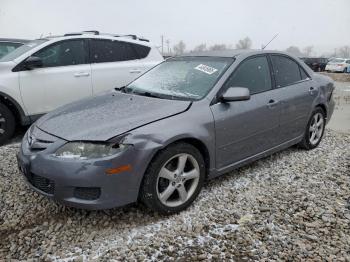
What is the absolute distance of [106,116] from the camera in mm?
3178

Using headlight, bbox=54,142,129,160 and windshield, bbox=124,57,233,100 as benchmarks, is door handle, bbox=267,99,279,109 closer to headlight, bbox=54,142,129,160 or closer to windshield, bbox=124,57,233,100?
windshield, bbox=124,57,233,100

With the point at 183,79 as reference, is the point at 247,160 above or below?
below

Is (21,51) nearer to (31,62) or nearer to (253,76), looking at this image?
(31,62)

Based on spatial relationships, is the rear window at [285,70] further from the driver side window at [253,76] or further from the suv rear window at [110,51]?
the suv rear window at [110,51]

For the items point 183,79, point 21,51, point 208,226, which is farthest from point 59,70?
point 208,226

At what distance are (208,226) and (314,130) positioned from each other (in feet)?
8.84

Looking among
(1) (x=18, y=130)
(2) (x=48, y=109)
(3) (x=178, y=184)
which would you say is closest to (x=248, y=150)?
(3) (x=178, y=184)

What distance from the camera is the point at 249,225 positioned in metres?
3.06

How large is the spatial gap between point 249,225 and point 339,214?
91cm

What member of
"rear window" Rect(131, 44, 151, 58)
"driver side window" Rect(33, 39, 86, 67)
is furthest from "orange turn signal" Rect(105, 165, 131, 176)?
"rear window" Rect(131, 44, 151, 58)

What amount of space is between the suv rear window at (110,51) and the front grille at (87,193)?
11.2 ft

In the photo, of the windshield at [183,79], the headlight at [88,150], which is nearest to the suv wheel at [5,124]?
the windshield at [183,79]

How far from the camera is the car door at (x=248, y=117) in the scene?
346 cm

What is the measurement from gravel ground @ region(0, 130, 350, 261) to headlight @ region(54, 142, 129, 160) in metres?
0.67
